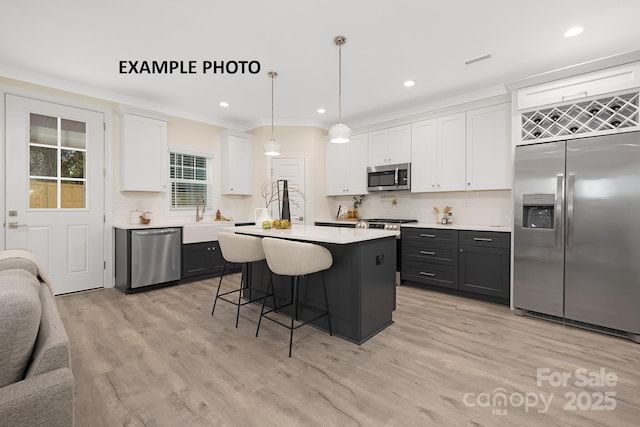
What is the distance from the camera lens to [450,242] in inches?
154

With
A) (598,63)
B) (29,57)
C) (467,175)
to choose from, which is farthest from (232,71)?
(598,63)

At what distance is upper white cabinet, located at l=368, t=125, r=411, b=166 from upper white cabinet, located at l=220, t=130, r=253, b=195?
2226mm

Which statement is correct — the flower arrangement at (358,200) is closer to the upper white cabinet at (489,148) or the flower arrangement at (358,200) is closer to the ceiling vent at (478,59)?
the upper white cabinet at (489,148)

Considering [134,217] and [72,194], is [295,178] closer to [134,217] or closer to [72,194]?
[134,217]

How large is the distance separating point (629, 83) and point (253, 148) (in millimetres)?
4984

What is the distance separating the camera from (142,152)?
4.38 metres

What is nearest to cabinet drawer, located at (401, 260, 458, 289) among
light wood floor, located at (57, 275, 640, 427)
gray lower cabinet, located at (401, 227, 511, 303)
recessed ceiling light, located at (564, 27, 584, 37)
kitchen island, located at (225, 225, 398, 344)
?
gray lower cabinet, located at (401, 227, 511, 303)

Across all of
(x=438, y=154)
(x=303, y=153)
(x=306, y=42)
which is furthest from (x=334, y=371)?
(x=303, y=153)

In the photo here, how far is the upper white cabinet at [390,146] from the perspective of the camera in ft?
15.5

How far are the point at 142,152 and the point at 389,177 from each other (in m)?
3.70

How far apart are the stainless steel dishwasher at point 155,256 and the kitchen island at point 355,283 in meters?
1.98

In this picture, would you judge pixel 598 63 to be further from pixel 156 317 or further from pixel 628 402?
pixel 156 317

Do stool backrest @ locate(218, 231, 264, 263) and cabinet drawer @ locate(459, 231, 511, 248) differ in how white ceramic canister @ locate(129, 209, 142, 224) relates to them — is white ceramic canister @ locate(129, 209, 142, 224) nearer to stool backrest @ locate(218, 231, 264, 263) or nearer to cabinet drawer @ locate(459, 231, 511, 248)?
stool backrest @ locate(218, 231, 264, 263)

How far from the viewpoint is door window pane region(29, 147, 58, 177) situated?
12.1 ft
